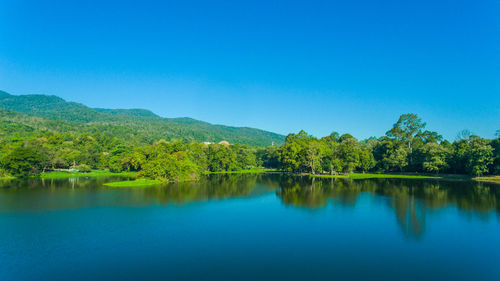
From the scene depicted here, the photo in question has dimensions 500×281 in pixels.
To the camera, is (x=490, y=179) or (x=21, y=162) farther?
(x=21, y=162)

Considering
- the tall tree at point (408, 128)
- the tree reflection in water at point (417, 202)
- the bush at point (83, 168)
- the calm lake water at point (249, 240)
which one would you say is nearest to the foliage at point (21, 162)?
the bush at point (83, 168)

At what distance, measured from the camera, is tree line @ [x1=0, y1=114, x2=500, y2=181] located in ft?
155

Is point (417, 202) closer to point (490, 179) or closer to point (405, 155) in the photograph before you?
point (490, 179)

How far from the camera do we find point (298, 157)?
212 feet

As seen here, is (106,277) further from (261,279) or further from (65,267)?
(261,279)

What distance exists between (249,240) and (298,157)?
5019cm

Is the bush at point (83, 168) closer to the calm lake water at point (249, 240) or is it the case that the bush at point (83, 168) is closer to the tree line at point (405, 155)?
the calm lake water at point (249, 240)

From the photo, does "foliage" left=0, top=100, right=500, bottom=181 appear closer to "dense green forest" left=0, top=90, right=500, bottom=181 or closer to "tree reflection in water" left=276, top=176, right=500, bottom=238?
"dense green forest" left=0, top=90, right=500, bottom=181

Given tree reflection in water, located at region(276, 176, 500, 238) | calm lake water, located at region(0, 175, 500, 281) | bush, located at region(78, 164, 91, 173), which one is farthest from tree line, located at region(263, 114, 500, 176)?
bush, located at region(78, 164, 91, 173)

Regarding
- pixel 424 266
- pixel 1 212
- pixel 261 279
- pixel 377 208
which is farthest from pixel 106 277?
pixel 377 208

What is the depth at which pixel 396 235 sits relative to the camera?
16609mm

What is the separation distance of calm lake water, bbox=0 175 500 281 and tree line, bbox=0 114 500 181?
80.0ft

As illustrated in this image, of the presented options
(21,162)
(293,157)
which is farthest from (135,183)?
(293,157)

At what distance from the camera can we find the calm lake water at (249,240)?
38.4 ft
